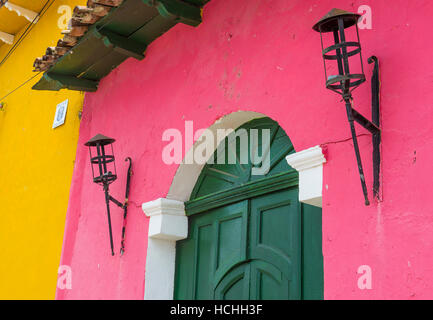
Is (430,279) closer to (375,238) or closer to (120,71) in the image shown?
(375,238)

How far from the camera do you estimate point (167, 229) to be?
14.1 feet

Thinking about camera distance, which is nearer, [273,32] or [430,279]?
[430,279]

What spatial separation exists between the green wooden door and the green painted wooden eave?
1.10 m

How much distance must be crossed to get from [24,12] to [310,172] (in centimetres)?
566

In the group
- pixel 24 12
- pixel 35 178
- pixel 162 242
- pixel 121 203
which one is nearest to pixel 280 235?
pixel 162 242

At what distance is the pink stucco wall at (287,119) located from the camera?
2.68 m

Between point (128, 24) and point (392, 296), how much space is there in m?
3.12

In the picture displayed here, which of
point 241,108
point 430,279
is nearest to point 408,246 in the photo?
point 430,279

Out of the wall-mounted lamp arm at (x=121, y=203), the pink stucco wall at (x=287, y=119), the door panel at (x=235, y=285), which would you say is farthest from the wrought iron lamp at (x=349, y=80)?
the wall-mounted lamp arm at (x=121, y=203)

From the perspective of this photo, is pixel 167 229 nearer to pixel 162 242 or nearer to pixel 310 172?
pixel 162 242

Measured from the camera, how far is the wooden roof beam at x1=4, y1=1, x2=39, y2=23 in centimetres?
741

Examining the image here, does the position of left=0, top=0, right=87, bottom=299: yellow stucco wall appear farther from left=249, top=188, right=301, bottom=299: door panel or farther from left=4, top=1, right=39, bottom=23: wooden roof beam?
left=249, top=188, right=301, bottom=299: door panel

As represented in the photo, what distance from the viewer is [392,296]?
8.55 feet

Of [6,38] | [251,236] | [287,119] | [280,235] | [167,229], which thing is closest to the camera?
[287,119]
